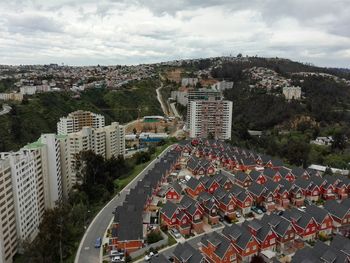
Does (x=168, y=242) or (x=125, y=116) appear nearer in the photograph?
(x=168, y=242)

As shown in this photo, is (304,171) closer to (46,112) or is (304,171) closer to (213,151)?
(213,151)

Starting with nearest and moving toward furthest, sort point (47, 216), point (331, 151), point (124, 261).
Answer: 1. point (124, 261)
2. point (47, 216)
3. point (331, 151)

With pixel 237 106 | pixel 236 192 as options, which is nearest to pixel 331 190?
pixel 236 192

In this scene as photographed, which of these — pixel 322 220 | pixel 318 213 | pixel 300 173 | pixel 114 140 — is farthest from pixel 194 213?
pixel 114 140

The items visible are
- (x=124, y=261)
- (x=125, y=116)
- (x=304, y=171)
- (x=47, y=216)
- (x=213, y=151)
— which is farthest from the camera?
(x=125, y=116)

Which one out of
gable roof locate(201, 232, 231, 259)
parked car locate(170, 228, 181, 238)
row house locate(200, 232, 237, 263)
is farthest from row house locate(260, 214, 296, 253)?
parked car locate(170, 228, 181, 238)

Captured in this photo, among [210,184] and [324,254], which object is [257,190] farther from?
[324,254]
